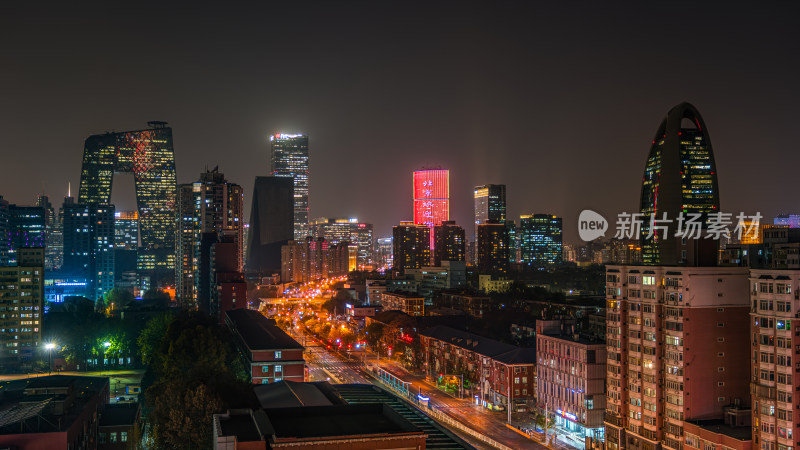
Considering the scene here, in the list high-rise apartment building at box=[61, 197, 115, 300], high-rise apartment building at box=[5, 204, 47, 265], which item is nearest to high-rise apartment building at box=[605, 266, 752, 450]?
high-rise apartment building at box=[5, 204, 47, 265]

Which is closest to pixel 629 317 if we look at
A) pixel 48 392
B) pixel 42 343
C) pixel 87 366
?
pixel 48 392

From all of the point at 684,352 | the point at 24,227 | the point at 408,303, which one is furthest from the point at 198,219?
the point at 684,352

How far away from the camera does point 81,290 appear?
5586 inches

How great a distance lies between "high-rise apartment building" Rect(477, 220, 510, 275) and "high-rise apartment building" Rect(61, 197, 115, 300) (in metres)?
90.2

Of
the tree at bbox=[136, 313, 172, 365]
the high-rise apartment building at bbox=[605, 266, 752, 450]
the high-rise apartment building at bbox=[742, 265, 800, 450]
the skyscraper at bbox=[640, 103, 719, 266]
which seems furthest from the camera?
the skyscraper at bbox=[640, 103, 719, 266]

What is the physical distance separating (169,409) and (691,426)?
28429 mm

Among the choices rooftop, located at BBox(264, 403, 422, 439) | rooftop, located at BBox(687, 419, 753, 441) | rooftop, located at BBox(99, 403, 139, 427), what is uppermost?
rooftop, located at BBox(264, 403, 422, 439)

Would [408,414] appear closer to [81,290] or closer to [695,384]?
[695,384]

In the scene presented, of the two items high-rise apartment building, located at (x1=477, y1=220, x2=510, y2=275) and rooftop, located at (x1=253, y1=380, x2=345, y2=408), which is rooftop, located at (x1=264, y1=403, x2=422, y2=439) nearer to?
rooftop, located at (x1=253, y1=380, x2=345, y2=408)

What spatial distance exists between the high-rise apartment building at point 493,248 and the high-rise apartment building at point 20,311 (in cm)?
11881

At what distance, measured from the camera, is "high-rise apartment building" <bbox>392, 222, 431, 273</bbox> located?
18575 cm

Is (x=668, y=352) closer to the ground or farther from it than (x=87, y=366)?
farther from it

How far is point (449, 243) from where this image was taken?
183500mm

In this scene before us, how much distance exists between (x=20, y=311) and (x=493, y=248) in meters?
124
